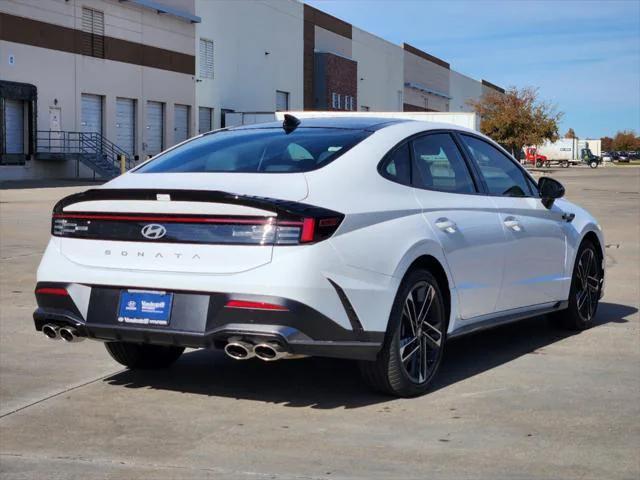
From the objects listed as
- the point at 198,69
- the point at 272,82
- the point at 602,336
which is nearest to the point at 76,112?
the point at 198,69

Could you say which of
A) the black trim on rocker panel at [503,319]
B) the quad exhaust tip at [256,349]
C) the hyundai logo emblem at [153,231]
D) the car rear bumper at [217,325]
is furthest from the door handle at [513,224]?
the hyundai logo emblem at [153,231]

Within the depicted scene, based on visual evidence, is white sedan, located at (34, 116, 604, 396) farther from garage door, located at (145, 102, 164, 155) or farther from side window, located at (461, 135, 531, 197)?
garage door, located at (145, 102, 164, 155)

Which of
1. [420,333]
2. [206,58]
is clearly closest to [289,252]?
[420,333]

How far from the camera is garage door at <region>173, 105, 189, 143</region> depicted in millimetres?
54688

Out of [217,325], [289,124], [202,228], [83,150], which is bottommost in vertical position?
[217,325]

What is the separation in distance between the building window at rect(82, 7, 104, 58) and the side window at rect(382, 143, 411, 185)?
42318 mm

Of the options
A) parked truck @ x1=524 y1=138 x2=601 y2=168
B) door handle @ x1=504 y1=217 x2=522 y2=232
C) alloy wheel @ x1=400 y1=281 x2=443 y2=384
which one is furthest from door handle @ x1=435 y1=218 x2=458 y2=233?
parked truck @ x1=524 y1=138 x2=601 y2=168

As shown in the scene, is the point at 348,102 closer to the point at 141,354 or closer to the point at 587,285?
the point at 587,285

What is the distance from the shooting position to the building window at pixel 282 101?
2566 inches

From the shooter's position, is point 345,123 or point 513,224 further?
point 513,224

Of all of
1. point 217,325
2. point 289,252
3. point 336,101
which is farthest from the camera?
point 336,101

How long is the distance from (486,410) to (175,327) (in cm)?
179

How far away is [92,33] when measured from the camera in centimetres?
4688

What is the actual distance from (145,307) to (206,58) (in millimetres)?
52624
